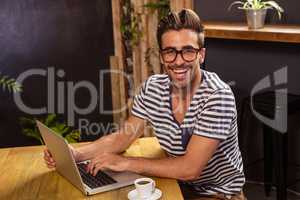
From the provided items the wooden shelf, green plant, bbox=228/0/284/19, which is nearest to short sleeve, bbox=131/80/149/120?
the wooden shelf

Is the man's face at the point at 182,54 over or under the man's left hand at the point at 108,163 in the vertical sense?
over

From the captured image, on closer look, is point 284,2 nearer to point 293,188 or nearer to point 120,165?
point 293,188

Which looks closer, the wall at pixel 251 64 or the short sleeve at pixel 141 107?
the short sleeve at pixel 141 107

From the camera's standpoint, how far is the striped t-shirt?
2.02 m

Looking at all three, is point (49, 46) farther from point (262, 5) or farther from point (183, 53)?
point (183, 53)

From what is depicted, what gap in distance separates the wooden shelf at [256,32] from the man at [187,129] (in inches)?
48.8

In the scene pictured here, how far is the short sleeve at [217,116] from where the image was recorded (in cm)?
199

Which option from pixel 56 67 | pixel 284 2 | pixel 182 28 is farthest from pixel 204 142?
pixel 56 67

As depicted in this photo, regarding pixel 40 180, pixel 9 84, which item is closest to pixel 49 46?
pixel 9 84

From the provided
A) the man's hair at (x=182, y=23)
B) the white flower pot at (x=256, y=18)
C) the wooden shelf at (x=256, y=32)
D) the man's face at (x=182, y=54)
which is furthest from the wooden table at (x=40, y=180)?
the white flower pot at (x=256, y=18)

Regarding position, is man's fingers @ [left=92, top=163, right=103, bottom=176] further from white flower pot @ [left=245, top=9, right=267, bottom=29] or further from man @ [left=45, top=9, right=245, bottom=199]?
white flower pot @ [left=245, top=9, right=267, bottom=29]

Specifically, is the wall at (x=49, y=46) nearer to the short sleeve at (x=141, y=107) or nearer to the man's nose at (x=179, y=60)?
the short sleeve at (x=141, y=107)

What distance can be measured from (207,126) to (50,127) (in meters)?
3.00

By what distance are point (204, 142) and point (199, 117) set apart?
0.37ft
